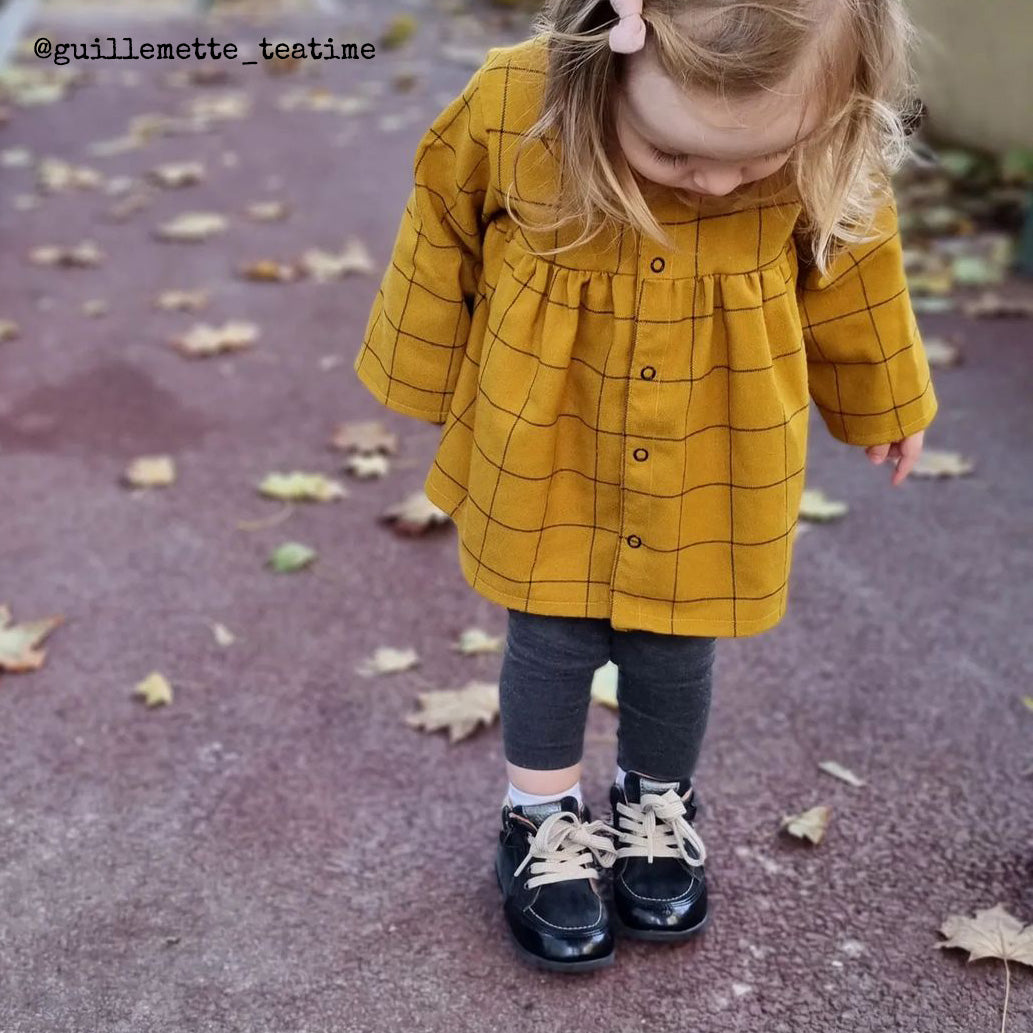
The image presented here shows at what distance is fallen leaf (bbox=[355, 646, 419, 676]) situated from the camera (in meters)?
2.40

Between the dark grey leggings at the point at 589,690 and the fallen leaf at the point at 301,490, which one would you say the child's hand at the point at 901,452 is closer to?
the dark grey leggings at the point at 589,690

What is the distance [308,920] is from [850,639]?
3.98ft

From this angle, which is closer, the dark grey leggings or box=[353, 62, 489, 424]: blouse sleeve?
box=[353, 62, 489, 424]: blouse sleeve

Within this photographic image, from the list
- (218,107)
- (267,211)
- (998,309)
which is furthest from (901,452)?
(218,107)

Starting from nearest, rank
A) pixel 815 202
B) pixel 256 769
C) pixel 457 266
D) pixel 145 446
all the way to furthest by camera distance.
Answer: pixel 815 202, pixel 457 266, pixel 256 769, pixel 145 446

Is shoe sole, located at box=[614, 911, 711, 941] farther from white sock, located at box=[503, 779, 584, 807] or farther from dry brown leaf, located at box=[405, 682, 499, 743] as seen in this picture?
dry brown leaf, located at box=[405, 682, 499, 743]

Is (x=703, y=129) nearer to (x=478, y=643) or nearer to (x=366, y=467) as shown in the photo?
(x=478, y=643)

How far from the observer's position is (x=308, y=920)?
5.99 ft

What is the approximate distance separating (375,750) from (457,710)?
168 mm

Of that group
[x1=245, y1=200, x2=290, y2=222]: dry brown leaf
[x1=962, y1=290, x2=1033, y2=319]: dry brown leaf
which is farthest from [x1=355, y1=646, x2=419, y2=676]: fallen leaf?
[x1=245, y1=200, x2=290, y2=222]: dry brown leaf

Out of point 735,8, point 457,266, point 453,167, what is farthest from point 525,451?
point 735,8

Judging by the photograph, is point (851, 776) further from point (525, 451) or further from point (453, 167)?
point (453, 167)

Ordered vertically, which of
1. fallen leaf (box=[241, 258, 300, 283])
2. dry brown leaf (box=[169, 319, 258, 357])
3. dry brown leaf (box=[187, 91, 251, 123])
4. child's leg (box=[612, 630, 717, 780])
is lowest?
dry brown leaf (box=[187, 91, 251, 123])

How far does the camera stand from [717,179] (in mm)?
1368
